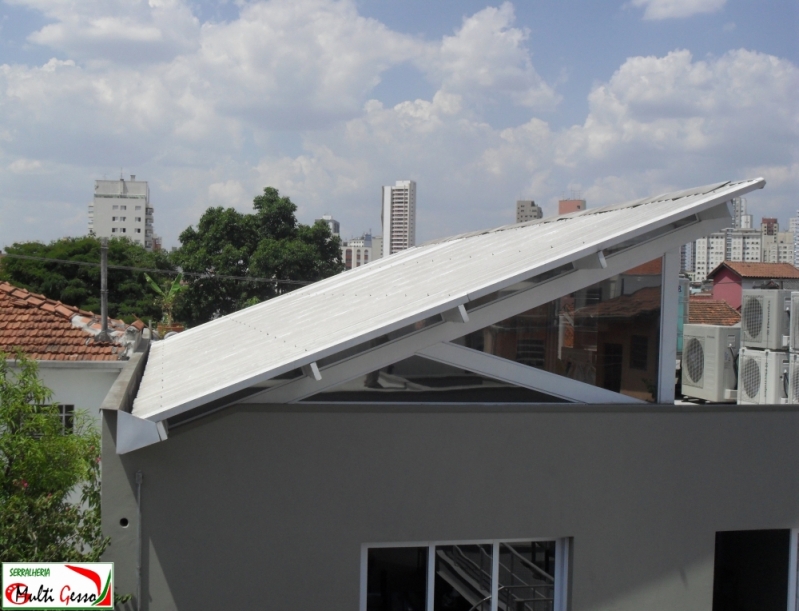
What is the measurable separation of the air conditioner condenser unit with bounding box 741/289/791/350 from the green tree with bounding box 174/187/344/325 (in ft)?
97.2

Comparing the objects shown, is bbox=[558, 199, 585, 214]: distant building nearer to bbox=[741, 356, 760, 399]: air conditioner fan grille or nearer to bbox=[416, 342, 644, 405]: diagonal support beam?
bbox=[741, 356, 760, 399]: air conditioner fan grille

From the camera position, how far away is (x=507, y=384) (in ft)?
19.9

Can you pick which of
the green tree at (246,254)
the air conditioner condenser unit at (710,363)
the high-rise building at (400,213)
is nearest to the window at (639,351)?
the air conditioner condenser unit at (710,363)

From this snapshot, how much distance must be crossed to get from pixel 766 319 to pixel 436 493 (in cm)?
442

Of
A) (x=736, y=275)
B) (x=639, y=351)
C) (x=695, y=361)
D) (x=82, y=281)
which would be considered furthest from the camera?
(x=82, y=281)

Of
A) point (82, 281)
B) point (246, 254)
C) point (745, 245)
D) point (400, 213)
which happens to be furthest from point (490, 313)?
point (745, 245)

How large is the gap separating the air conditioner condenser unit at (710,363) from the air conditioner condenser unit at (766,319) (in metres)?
0.17

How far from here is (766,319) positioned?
7926mm

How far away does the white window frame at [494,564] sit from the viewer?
5.74 meters

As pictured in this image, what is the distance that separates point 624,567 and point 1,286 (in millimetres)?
13640

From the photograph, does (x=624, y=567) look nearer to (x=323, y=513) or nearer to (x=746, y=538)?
(x=746, y=538)

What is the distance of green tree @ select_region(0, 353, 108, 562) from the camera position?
18.1 feet

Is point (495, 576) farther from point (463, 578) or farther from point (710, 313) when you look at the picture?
point (710, 313)

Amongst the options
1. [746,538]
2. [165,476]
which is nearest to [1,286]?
[165,476]
